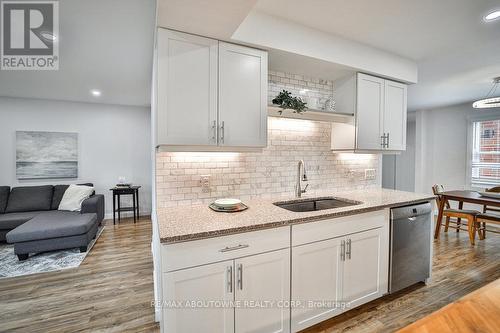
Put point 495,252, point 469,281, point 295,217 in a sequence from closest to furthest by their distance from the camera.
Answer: point 295,217 < point 469,281 < point 495,252

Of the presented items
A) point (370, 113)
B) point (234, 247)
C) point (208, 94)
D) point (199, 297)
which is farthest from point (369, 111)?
point (199, 297)

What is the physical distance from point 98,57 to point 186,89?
1.80 m

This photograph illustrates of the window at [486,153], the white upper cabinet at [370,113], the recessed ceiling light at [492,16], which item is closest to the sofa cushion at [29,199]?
the white upper cabinet at [370,113]

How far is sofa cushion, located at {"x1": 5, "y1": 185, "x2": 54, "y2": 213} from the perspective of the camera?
418 centimetres

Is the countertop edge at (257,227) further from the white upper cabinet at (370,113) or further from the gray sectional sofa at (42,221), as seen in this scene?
the gray sectional sofa at (42,221)

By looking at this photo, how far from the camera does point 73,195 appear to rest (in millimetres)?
4414

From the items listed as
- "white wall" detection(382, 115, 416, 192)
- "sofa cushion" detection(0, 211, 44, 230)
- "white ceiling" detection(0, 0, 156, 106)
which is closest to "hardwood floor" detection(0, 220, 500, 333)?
"sofa cushion" detection(0, 211, 44, 230)

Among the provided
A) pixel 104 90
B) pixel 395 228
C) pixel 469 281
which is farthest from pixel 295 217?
pixel 104 90

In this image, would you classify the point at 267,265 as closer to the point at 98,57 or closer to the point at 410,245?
the point at 410,245

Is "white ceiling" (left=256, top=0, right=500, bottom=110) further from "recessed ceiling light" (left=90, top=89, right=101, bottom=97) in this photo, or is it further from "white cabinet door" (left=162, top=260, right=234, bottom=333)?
"recessed ceiling light" (left=90, top=89, right=101, bottom=97)

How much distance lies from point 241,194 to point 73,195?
389 centimetres

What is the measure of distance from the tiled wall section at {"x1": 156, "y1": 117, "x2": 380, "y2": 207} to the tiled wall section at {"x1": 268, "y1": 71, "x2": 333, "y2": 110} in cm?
28

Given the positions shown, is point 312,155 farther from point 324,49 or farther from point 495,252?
point 495,252

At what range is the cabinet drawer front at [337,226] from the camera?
173 cm
